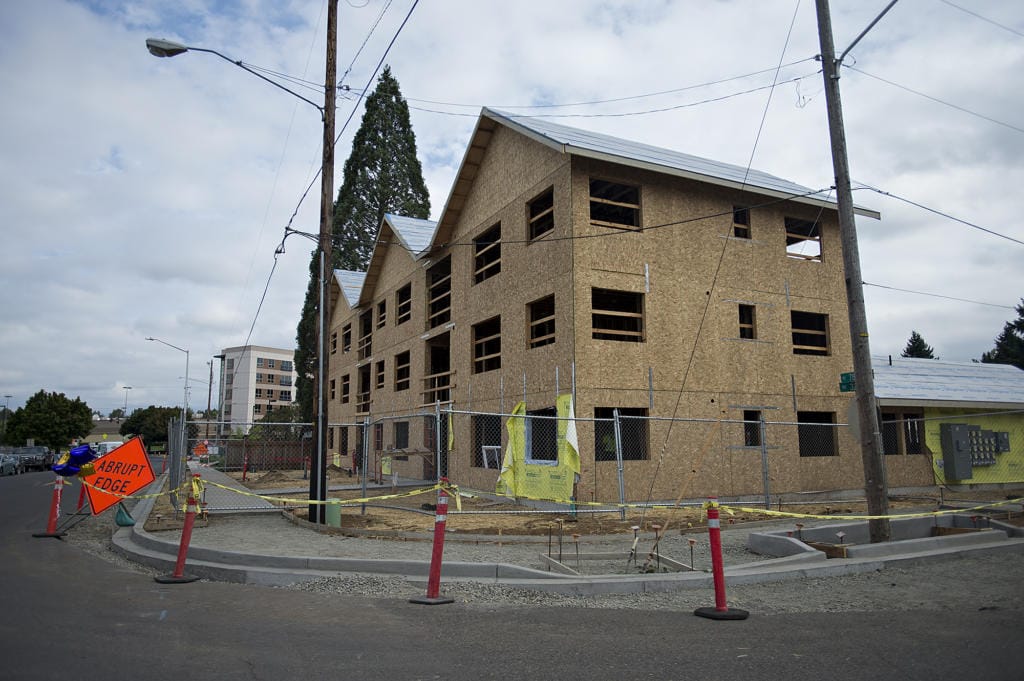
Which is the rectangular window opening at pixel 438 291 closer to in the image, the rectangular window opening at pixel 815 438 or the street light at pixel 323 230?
the street light at pixel 323 230

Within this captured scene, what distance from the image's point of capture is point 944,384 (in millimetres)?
23281

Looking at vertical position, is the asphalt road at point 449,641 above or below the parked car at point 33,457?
below

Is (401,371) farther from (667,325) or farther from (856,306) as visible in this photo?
(856,306)

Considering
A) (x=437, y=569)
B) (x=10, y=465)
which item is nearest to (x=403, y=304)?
(x=437, y=569)

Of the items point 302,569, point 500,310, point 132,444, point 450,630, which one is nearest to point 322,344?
point 132,444

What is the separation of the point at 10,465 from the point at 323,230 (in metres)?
39.2

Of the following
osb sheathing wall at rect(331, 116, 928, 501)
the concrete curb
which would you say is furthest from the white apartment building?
the concrete curb

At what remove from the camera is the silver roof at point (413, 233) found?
2668 cm

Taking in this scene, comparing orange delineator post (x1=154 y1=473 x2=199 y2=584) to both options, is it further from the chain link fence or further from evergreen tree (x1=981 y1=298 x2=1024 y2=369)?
evergreen tree (x1=981 y1=298 x2=1024 y2=369)

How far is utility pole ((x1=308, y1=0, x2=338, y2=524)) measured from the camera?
1258 centimetres

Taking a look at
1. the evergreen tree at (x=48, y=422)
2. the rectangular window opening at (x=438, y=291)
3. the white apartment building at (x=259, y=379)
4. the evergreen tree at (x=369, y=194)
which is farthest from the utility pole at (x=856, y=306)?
the white apartment building at (x=259, y=379)

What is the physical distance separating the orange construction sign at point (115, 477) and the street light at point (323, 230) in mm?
2983

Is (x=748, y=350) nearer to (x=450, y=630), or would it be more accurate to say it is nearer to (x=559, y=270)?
→ (x=559, y=270)

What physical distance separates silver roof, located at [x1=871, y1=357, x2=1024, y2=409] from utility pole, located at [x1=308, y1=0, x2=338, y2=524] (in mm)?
15789
